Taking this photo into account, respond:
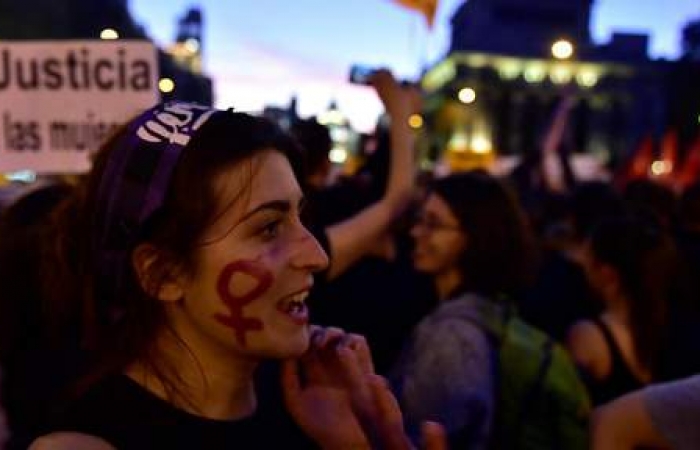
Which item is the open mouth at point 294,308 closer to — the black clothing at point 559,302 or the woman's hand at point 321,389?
the woman's hand at point 321,389

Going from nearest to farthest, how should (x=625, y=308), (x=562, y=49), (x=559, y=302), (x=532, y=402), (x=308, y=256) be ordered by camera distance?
(x=308, y=256) → (x=532, y=402) → (x=625, y=308) → (x=559, y=302) → (x=562, y=49)

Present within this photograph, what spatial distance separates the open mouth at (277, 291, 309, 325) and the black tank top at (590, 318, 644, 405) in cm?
219

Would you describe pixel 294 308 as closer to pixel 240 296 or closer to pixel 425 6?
pixel 240 296

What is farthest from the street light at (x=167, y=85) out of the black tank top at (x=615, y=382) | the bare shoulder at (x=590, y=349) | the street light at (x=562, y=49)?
the street light at (x=562, y=49)

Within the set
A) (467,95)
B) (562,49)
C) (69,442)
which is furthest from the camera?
(467,95)

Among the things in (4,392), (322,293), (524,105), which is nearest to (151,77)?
(322,293)

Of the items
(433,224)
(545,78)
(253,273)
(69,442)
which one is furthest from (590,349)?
(545,78)

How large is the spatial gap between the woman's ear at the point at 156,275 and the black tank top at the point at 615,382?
2375 millimetres

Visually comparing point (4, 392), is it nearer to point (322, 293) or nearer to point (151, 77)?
point (322, 293)

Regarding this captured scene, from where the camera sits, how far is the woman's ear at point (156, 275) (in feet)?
6.12

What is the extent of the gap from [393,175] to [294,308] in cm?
193

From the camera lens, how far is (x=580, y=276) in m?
5.42

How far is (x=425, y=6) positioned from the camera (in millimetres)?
6402

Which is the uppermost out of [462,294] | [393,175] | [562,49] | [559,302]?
[562,49]
